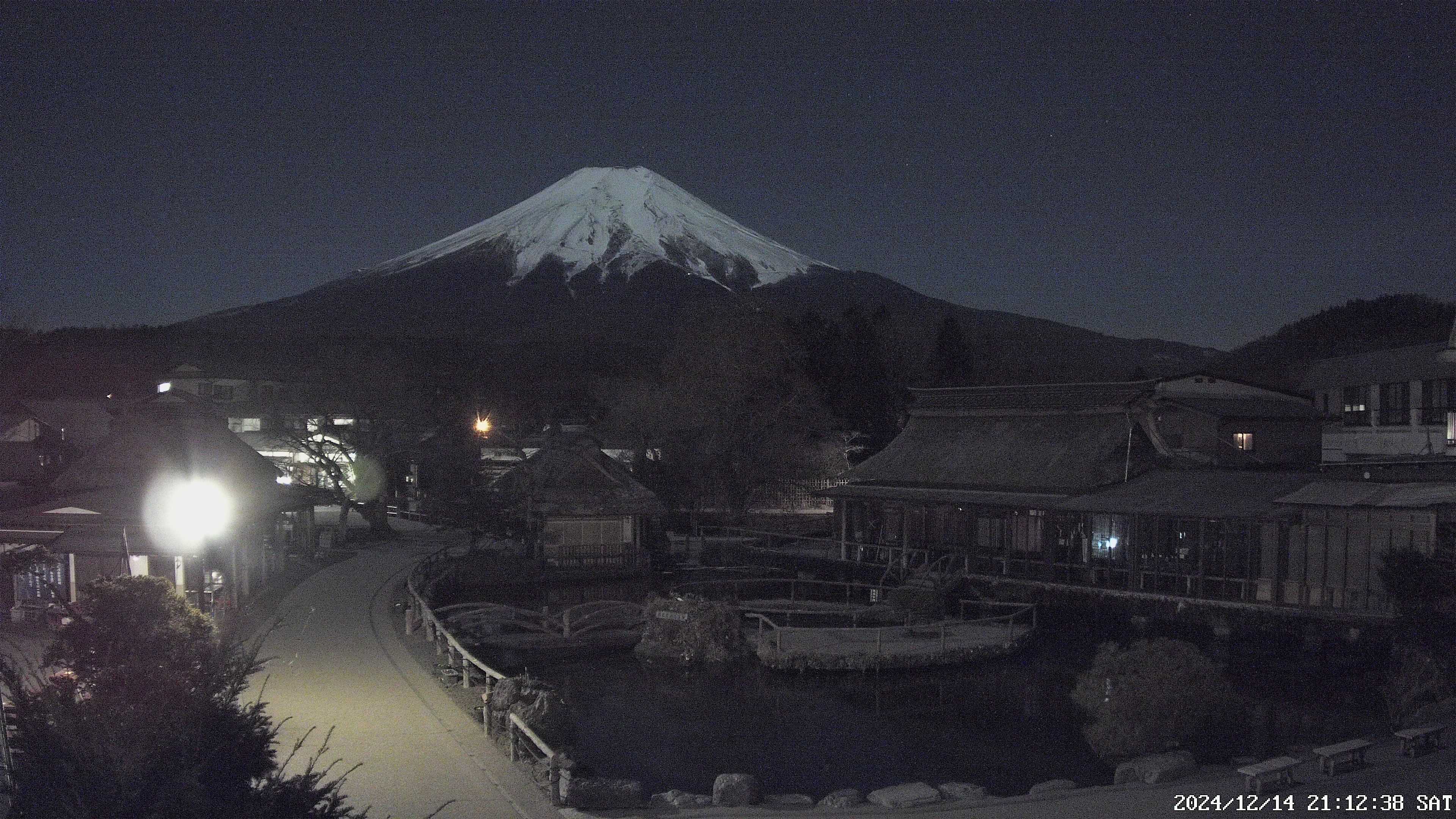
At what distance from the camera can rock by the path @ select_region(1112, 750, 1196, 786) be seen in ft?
38.1

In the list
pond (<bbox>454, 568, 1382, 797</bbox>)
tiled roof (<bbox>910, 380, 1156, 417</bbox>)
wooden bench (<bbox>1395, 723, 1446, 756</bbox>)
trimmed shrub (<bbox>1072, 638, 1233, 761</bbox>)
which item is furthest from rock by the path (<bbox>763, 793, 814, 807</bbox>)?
tiled roof (<bbox>910, 380, 1156, 417</bbox>)

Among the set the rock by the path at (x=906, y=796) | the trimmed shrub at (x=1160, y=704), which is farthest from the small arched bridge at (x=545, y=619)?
the rock by the path at (x=906, y=796)

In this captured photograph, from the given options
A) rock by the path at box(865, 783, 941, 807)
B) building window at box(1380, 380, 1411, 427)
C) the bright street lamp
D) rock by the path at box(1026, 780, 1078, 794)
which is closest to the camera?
rock by the path at box(865, 783, 941, 807)

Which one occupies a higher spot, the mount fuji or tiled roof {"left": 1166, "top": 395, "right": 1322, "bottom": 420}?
the mount fuji

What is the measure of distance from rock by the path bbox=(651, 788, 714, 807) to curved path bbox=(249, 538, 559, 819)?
1.36 metres

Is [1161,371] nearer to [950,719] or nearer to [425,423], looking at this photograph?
[425,423]

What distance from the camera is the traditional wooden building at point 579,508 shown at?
30453mm

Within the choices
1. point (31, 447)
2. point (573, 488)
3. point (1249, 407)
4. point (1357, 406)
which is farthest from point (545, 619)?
point (1357, 406)

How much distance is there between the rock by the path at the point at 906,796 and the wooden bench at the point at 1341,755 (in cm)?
379

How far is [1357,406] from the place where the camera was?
35219 mm

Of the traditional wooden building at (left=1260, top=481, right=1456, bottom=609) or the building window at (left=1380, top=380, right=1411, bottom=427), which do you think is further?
the building window at (left=1380, top=380, right=1411, bottom=427)

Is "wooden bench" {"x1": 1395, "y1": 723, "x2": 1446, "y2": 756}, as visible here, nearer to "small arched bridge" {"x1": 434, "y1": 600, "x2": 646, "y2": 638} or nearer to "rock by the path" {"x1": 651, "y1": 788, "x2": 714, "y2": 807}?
"rock by the path" {"x1": 651, "y1": 788, "x2": 714, "y2": 807}

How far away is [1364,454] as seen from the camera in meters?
33.0

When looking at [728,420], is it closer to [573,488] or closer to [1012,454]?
[573,488]
